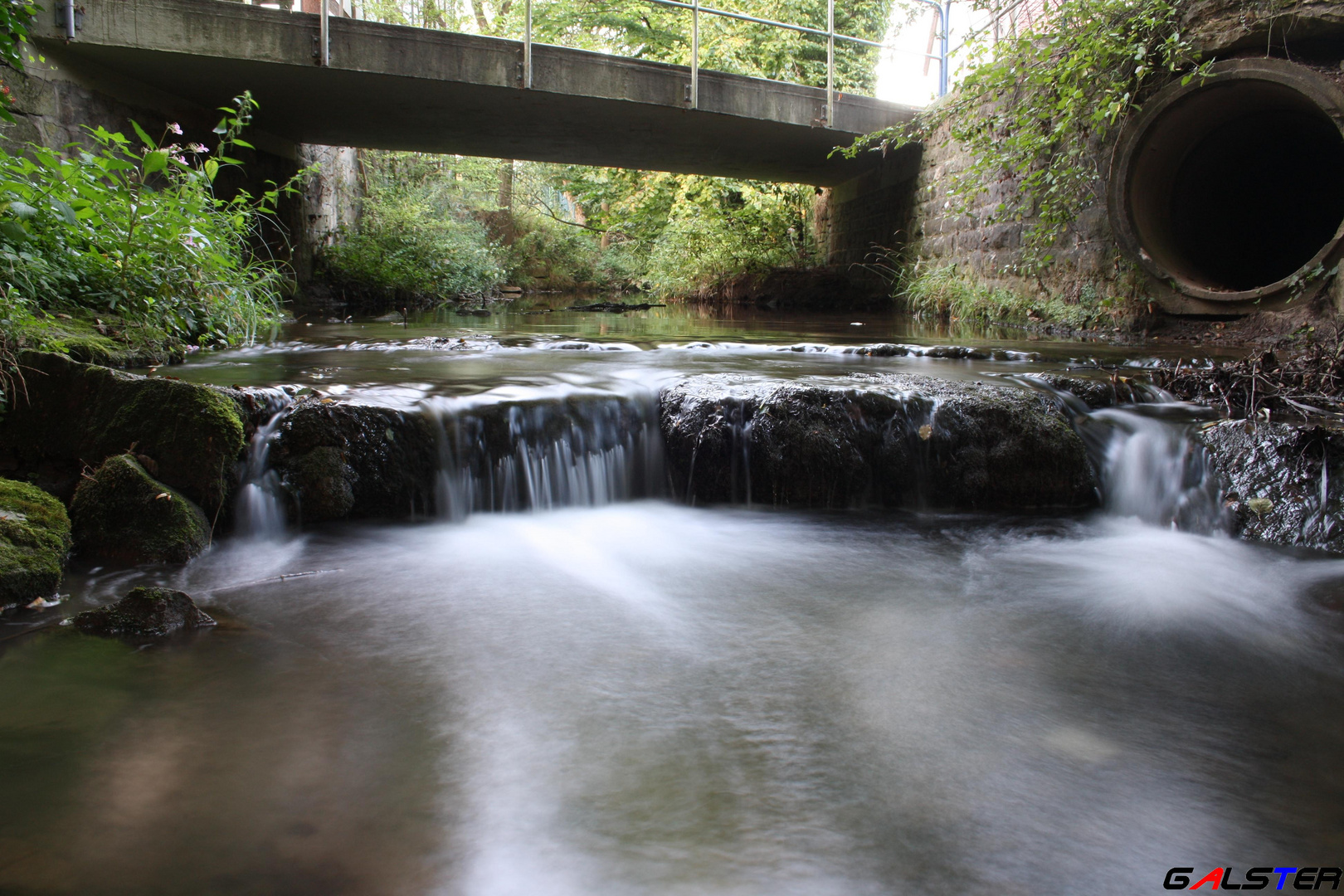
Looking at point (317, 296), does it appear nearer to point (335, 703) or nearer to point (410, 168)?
point (410, 168)

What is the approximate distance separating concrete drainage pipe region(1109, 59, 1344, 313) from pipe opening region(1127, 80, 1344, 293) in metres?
0.01

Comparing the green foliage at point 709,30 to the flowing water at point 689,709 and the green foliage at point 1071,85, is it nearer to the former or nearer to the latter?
the green foliage at point 1071,85

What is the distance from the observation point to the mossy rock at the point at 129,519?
254cm

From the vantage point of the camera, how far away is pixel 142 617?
203 cm

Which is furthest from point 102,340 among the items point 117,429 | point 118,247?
point 117,429

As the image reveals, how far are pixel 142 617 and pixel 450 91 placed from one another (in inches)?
340

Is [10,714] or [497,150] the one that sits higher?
[497,150]

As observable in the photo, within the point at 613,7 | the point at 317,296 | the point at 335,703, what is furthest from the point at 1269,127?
the point at 613,7

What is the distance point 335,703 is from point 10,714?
25.4 inches

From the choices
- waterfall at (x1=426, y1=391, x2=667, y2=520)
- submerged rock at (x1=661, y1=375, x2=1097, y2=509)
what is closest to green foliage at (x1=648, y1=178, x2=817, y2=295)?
submerged rock at (x1=661, y1=375, x2=1097, y2=509)

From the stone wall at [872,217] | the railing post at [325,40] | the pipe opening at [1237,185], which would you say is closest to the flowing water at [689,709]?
the pipe opening at [1237,185]

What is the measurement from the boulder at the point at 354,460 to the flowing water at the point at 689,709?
10cm

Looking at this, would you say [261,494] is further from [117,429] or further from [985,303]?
[985,303]

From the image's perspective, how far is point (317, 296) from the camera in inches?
491
